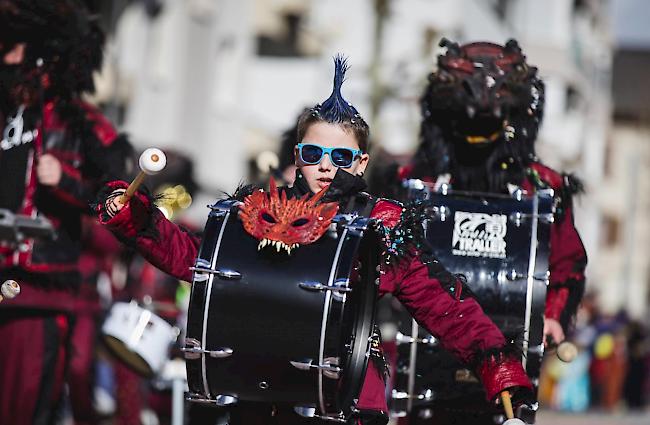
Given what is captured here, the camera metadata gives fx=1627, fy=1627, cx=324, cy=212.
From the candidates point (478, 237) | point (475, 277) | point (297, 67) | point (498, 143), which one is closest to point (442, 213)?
point (478, 237)

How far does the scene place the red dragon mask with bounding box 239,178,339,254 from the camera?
4754mm

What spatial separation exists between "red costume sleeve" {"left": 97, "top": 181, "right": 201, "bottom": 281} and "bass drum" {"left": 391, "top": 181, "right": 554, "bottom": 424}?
1422 millimetres

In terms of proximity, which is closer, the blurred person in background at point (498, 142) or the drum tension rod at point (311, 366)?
the drum tension rod at point (311, 366)

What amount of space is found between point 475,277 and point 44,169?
6.75 feet

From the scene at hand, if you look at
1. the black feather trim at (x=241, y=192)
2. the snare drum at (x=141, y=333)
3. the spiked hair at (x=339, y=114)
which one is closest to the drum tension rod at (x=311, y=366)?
the black feather trim at (x=241, y=192)

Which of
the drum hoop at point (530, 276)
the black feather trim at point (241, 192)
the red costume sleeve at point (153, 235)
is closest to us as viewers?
the red costume sleeve at point (153, 235)

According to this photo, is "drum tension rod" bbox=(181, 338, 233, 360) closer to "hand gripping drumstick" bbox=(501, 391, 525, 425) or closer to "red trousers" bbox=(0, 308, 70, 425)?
"hand gripping drumstick" bbox=(501, 391, 525, 425)

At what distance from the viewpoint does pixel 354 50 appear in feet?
108

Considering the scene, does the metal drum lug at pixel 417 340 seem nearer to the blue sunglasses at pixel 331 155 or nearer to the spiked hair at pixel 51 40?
the blue sunglasses at pixel 331 155

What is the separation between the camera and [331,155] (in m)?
4.99

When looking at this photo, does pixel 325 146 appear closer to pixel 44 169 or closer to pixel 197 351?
pixel 197 351

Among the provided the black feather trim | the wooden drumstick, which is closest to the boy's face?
the black feather trim

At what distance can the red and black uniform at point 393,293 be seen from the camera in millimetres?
4906

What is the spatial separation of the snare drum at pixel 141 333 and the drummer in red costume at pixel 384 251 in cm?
288
